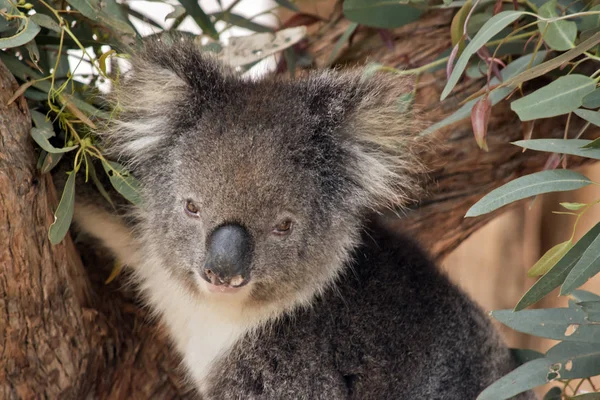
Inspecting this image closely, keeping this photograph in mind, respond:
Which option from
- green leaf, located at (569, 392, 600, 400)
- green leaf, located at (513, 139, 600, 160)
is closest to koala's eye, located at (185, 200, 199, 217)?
green leaf, located at (513, 139, 600, 160)

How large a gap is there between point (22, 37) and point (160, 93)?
503 millimetres

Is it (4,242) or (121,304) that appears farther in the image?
(121,304)

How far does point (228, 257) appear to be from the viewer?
2252 mm

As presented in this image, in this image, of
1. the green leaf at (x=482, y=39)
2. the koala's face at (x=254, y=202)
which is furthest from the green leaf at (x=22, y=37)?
the green leaf at (x=482, y=39)

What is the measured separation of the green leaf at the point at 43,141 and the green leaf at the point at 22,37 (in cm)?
28

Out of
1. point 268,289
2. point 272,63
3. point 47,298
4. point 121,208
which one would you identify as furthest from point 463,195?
point 47,298

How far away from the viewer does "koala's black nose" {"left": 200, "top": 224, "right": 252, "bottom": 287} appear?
7.38ft

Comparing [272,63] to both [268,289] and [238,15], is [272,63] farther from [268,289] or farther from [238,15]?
[268,289]

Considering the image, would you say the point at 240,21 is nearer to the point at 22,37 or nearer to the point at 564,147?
the point at 22,37

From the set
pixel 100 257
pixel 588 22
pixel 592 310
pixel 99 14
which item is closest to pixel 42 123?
pixel 99 14

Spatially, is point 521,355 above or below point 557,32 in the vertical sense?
below

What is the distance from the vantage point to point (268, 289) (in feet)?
8.38

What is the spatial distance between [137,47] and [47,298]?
0.90 meters

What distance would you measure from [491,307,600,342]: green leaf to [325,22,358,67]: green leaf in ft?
5.60
